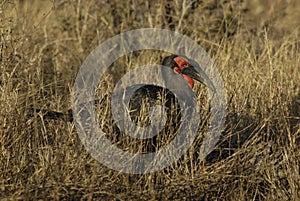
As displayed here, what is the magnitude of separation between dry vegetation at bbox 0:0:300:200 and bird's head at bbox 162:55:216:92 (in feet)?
0.50

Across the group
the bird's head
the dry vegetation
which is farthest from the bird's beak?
the dry vegetation

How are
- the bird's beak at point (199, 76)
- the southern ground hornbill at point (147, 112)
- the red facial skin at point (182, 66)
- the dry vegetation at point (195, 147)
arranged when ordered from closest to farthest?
the dry vegetation at point (195, 147) → the southern ground hornbill at point (147, 112) → the bird's beak at point (199, 76) → the red facial skin at point (182, 66)

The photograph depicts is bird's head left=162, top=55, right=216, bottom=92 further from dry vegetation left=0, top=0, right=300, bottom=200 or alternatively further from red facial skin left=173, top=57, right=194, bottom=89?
dry vegetation left=0, top=0, right=300, bottom=200

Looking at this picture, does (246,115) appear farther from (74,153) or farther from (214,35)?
(214,35)

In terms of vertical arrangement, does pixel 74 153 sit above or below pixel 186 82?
below

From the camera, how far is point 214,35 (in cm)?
587

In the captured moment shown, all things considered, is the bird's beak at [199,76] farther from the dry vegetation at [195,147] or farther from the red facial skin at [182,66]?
the dry vegetation at [195,147]

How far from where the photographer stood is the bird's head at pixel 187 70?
13.4 feet

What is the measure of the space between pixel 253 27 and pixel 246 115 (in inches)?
83.9

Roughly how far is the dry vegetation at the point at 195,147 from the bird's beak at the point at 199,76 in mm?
155

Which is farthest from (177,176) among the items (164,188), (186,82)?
(186,82)

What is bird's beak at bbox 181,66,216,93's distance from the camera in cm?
402

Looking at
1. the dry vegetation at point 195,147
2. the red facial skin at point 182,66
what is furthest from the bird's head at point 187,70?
the dry vegetation at point 195,147

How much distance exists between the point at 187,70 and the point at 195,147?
2.30 ft
